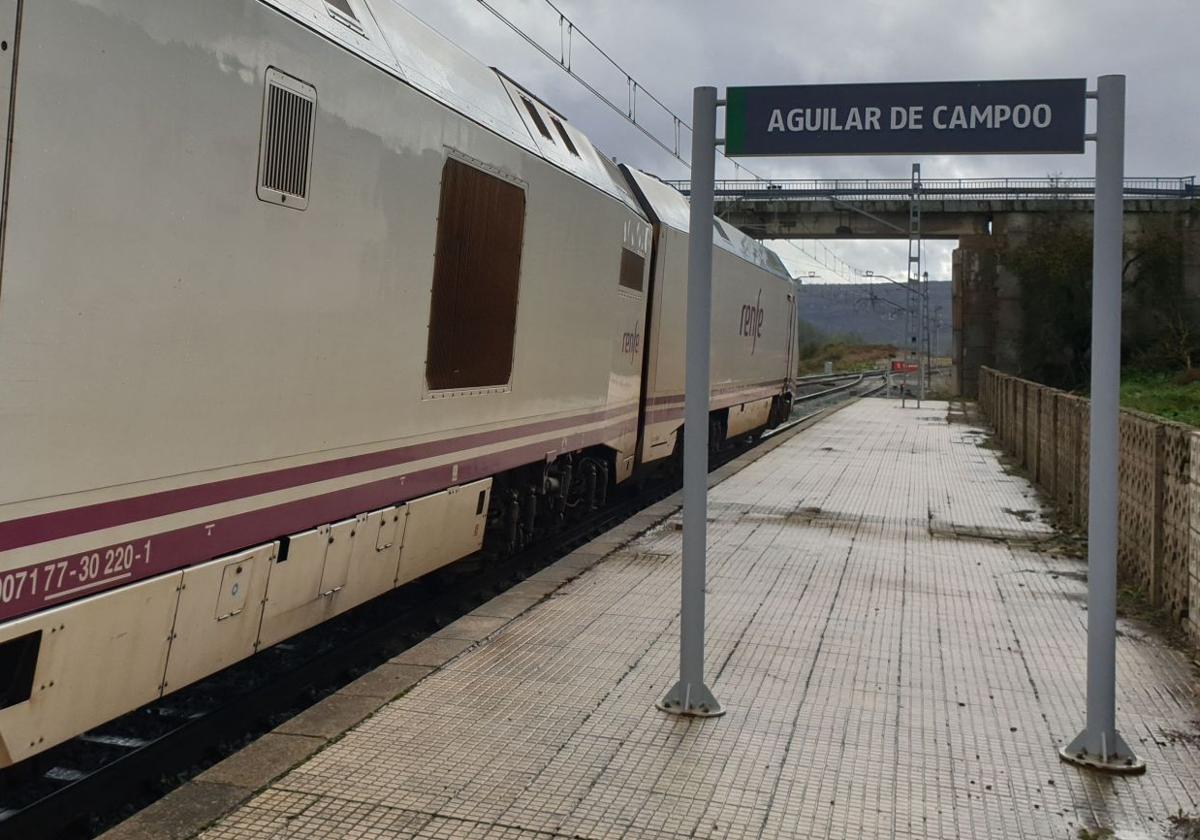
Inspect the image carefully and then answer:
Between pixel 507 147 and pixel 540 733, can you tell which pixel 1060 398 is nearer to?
pixel 507 147

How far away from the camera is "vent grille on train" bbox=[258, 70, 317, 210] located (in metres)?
4.60

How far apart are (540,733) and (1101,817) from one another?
7.33 feet

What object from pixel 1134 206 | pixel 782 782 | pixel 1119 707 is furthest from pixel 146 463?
pixel 1134 206

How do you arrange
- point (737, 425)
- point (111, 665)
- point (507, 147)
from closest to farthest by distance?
point (111, 665) < point (507, 147) < point (737, 425)

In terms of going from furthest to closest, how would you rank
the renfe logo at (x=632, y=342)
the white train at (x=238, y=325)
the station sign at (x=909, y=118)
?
1. the renfe logo at (x=632, y=342)
2. the station sign at (x=909, y=118)
3. the white train at (x=238, y=325)

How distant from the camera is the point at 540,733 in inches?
191

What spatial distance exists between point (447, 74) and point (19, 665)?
4.40 m

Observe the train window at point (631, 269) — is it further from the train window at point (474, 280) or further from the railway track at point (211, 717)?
the railway track at point (211, 717)

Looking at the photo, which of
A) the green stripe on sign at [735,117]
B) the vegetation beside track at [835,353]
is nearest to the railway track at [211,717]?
the green stripe on sign at [735,117]

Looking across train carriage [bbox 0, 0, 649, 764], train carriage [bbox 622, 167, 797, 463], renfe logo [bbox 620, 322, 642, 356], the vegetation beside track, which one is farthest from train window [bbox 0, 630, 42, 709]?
the vegetation beside track

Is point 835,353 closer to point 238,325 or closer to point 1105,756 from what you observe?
point 1105,756

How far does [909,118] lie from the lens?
16.4 ft

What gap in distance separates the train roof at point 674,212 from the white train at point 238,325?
109 inches

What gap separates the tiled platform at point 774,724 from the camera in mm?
4043
